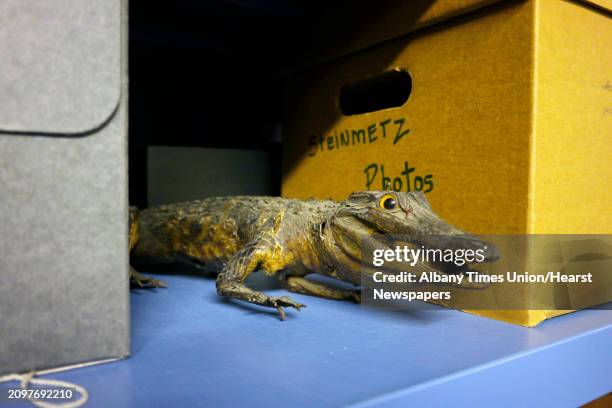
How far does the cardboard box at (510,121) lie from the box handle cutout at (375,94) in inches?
8.2

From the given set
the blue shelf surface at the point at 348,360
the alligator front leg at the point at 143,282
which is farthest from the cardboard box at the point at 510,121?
the alligator front leg at the point at 143,282

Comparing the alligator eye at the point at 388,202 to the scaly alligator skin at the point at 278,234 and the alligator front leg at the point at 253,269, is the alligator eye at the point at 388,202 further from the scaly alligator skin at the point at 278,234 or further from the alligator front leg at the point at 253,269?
the alligator front leg at the point at 253,269

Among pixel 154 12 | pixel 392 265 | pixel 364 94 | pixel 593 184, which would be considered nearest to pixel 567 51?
pixel 593 184

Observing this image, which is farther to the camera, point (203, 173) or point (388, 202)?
point (203, 173)

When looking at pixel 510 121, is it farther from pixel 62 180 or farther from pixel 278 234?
pixel 62 180

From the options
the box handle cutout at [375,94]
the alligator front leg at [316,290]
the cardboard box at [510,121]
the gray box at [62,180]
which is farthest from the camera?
the box handle cutout at [375,94]

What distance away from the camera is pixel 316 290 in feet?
2.99

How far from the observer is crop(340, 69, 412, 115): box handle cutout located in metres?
1.17

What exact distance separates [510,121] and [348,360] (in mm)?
446

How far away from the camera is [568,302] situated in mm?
747

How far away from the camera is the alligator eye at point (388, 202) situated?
0.74m

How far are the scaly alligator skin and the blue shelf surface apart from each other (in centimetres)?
8

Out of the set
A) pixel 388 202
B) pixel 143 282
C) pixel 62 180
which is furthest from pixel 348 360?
pixel 143 282

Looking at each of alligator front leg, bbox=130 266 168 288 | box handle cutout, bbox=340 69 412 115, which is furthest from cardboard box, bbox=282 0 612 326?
alligator front leg, bbox=130 266 168 288
